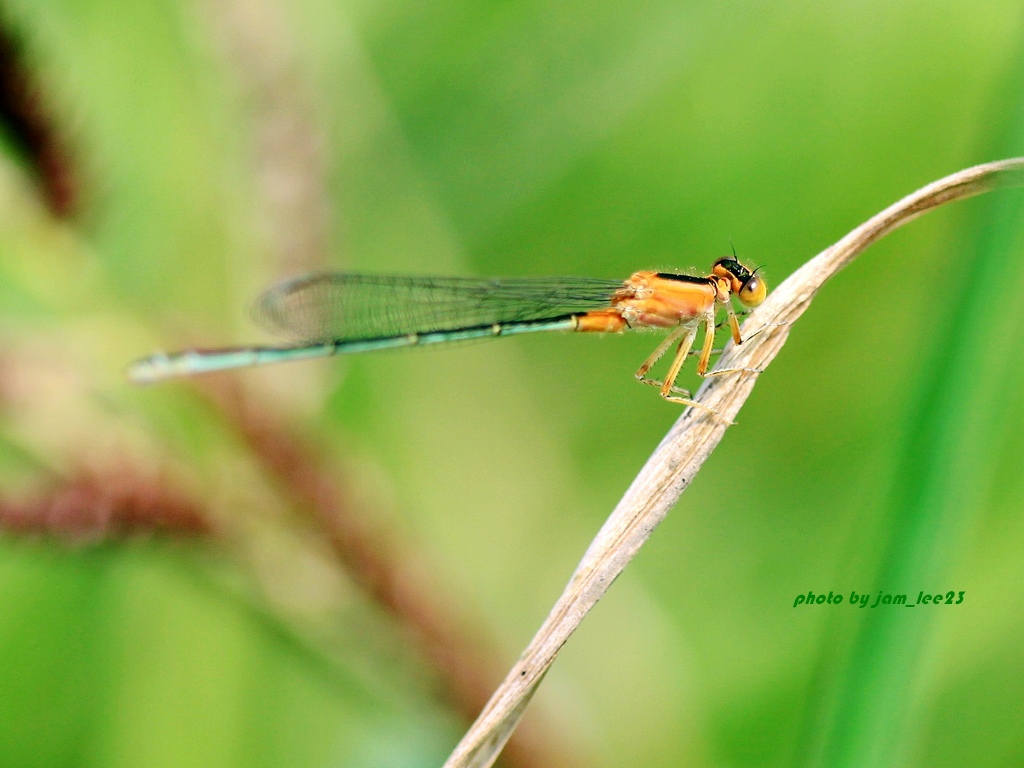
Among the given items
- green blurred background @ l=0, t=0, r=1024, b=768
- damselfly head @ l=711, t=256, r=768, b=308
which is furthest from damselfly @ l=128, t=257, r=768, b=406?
green blurred background @ l=0, t=0, r=1024, b=768

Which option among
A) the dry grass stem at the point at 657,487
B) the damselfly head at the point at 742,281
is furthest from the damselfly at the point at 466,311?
the dry grass stem at the point at 657,487

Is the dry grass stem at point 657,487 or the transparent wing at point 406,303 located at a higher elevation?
the transparent wing at point 406,303

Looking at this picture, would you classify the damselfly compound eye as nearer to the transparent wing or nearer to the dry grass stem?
the transparent wing

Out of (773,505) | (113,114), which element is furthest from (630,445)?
(113,114)

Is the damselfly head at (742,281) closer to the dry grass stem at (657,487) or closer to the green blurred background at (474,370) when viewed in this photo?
the green blurred background at (474,370)

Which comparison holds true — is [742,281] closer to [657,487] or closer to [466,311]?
[466,311]

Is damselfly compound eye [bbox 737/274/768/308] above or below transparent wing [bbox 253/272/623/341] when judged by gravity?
above
